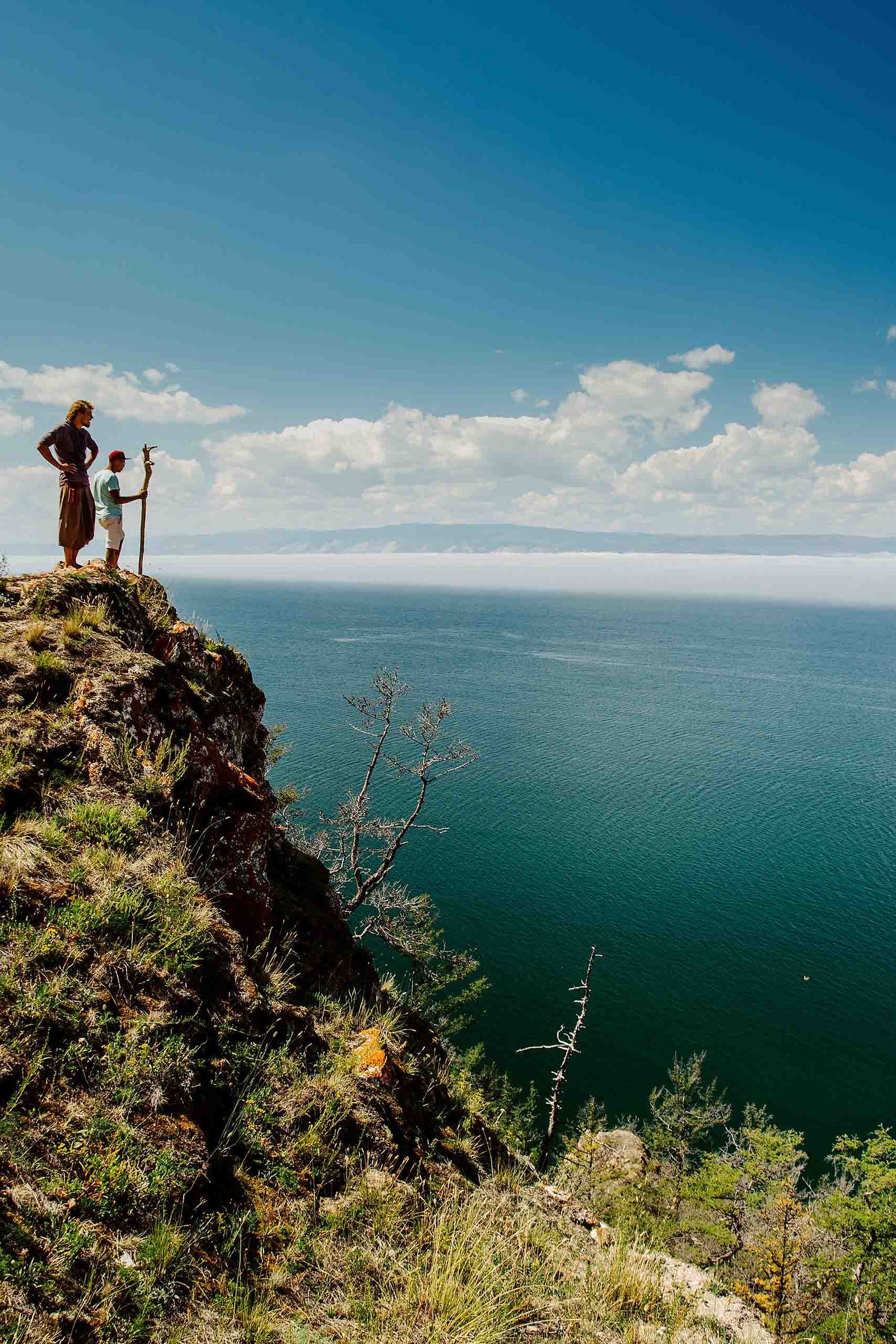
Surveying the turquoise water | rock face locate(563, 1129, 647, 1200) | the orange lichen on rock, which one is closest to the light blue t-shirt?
the orange lichen on rock

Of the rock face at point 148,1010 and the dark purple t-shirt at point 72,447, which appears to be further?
the dark purple t-shirt at point 72,447

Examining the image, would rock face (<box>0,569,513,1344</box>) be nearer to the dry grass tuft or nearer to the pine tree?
the dry grass tuft

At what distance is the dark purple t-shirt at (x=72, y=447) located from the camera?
825 centimetres

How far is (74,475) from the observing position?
8508mm

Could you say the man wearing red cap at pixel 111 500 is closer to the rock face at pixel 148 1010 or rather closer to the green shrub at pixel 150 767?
the rock face at pixel 148 1010

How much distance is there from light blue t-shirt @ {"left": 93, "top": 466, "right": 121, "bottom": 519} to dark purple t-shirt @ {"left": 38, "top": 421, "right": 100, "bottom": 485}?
177mm

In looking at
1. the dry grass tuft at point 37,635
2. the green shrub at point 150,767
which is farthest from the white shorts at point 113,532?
the green shrub at point 150,767

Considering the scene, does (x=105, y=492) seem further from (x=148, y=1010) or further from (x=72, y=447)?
(x=148, y=1010)

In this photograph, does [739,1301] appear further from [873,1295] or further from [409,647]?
[409,647]

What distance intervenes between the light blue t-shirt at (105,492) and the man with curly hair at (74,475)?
0.47ft

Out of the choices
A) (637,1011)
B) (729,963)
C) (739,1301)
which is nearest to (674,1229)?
(637,1011)

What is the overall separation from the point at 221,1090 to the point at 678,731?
5875 centimetres

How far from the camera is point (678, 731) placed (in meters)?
58.5

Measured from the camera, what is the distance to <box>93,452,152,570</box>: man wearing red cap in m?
8.66
